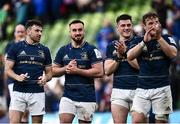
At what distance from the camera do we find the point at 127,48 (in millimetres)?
13195

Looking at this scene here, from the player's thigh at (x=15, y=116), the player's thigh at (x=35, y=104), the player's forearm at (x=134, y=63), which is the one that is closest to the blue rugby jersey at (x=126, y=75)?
the player's forearm at (x=134, y=63)

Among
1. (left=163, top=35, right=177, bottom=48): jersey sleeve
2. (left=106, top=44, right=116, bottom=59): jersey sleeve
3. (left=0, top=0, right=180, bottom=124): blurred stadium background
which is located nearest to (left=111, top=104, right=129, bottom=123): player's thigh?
(left=106, top=44, right=116, bottom=59): jersey sleeve

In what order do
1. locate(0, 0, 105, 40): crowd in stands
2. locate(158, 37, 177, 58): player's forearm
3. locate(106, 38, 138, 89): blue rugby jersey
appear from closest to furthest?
locate(158, 37, 177, 58): player's forearm < locate(106, 38, 138, 89): blue rugby jersey < locate(0, 0, 105, 40): crowd in stands

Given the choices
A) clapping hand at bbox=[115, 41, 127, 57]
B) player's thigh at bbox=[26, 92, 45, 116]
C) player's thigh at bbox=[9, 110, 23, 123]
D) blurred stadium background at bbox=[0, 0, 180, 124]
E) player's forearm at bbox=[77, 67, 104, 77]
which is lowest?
player's thigh at bbox=[9, 110, 23, 123]

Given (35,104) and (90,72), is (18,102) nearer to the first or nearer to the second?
(35,104)

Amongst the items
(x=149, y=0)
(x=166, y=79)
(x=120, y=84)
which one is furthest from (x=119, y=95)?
(x=149, y=0)

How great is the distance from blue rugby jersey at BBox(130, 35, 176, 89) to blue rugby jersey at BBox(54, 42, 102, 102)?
1.09 m

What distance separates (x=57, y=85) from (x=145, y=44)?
8.57m

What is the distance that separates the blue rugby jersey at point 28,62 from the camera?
45.3 ft

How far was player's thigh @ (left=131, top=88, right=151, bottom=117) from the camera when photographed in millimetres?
12641

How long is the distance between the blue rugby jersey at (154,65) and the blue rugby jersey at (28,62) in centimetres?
205

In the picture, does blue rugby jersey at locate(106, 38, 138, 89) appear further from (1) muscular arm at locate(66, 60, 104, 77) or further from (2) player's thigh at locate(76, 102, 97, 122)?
(2) player's thigh at locate(76, 102, 97, 122)

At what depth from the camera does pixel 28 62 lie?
543 inches

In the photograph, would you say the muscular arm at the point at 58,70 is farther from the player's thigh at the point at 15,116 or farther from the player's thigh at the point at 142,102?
the player's thigh at the point at 142,102
